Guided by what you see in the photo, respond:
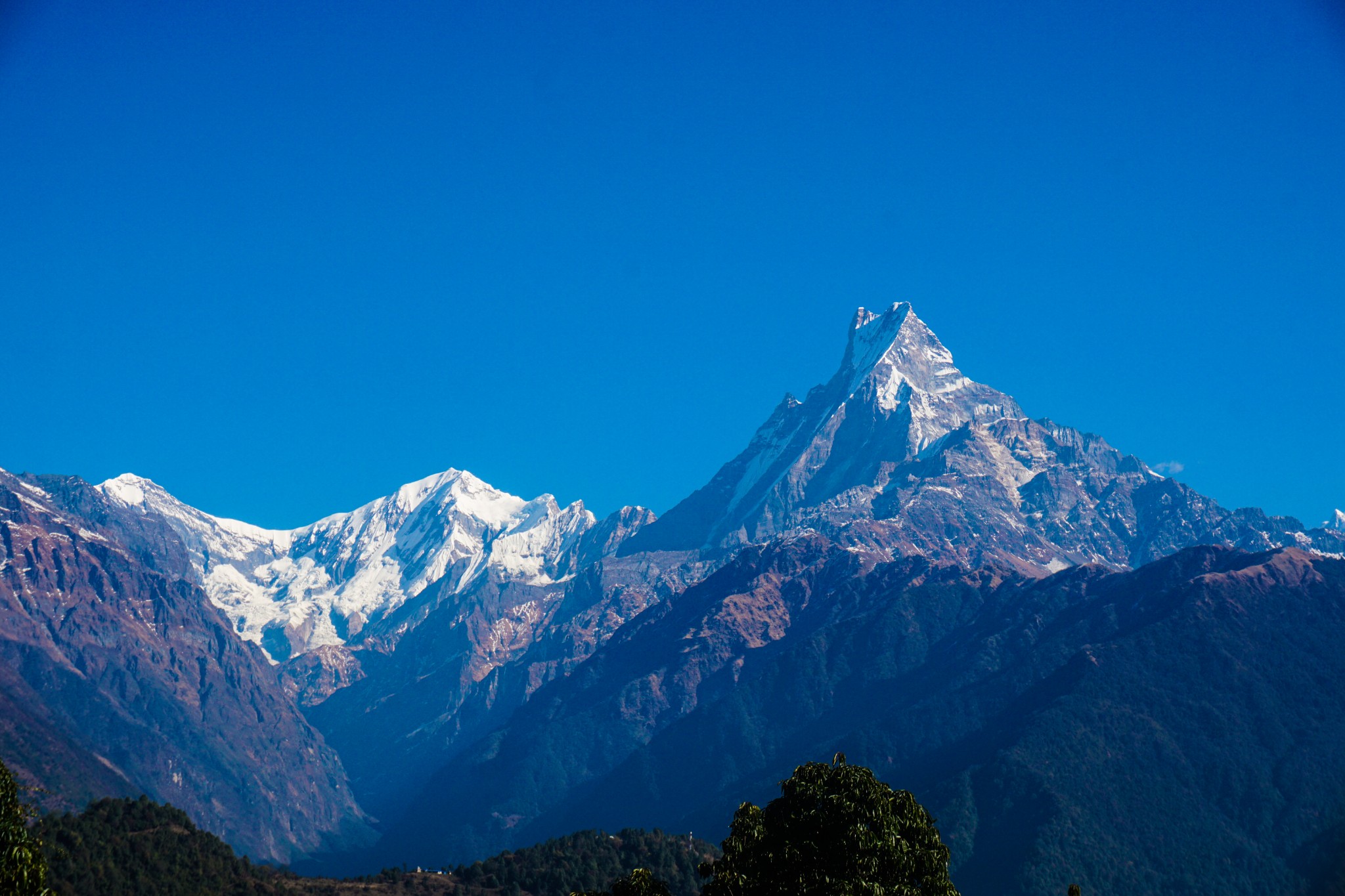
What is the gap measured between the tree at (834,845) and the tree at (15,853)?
107 feet

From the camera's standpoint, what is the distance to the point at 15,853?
2096 inches

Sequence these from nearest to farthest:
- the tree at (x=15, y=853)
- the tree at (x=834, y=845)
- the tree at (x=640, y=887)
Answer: the tree at (x=15, y=853) < the tree at (x=834, y=845) < the tree at (x=640, y=887)

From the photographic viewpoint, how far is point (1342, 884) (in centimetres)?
7369

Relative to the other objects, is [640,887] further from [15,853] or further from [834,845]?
[15,853]

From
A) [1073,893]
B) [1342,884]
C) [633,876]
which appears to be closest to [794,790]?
[633,876]

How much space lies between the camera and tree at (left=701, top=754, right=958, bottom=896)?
67.1m

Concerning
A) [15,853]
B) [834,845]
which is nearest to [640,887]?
[834,845]

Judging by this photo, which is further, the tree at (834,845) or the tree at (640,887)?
the tree at (640,887)

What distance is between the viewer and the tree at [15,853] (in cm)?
5288

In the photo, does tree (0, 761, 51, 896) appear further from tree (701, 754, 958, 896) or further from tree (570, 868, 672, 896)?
tree (701, 754, 958, 896)

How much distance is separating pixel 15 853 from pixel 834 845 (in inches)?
1476

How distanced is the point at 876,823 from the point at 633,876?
13590 mm

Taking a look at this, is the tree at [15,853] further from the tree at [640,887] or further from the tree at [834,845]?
the tree at [834,845]

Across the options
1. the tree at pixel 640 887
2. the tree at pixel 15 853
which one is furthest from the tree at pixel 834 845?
the tree at pixel 15 853
